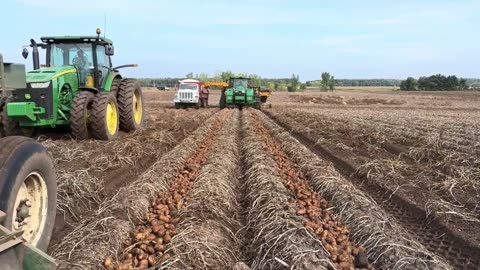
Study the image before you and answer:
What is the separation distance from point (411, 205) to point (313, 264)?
253 cm

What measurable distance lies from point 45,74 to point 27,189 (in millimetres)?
6504

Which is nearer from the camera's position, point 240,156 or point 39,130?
point 240,156

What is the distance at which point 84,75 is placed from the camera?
10.9m

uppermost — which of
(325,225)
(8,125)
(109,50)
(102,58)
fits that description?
(109,50)

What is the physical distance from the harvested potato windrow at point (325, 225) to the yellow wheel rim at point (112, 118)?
16.4ft

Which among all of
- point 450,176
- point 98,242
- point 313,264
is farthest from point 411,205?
point 98,242

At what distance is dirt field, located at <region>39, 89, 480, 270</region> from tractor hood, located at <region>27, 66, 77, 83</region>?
132 cm

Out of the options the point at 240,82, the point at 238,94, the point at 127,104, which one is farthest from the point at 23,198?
the point at 240,82

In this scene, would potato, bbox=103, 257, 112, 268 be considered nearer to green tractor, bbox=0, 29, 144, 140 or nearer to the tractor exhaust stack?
green tractor, bbox=0, 29, 144, 140

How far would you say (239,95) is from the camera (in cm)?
2817

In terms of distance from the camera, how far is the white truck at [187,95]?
2920 cm

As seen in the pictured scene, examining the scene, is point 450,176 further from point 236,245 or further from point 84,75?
point 84,75

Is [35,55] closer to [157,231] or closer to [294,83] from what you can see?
[157,231]

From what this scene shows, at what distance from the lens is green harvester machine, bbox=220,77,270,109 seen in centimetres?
2811
